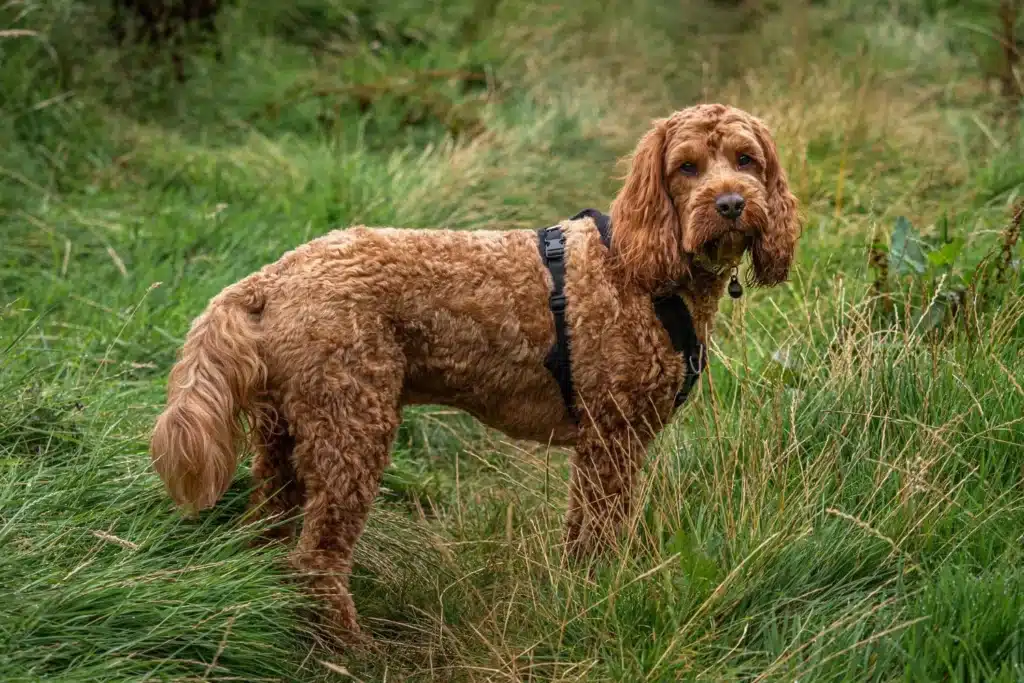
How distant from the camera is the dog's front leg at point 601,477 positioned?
388 centimetres

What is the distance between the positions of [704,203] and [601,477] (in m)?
1.06

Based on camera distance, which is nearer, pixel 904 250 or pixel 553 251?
pixel 553 251

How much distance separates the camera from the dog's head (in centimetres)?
379

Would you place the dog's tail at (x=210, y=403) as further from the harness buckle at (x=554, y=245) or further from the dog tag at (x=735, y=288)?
the dog tag at (x=735, y=288)

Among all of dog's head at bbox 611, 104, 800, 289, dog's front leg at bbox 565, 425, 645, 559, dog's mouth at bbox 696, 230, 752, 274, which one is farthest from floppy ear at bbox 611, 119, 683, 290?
dog's front leg at bbox 565, 425, 645, 559

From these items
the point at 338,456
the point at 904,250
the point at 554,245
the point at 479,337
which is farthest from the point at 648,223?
the point at 904,250

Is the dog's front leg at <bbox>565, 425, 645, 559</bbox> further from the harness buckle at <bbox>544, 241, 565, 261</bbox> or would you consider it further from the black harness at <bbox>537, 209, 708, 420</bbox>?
the harness buckle at <bbox>544, 241, 565, 261</bbox>

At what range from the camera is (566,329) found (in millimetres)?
3945

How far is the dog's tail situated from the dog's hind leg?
21 centimetres

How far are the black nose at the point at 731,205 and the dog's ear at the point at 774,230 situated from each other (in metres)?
0.19

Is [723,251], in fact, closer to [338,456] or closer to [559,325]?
[559,325]

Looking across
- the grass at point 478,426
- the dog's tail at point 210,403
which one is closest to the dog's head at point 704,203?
the grass at point 478,426

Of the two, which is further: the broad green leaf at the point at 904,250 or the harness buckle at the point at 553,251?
the broad green leaf at the point at 904,250

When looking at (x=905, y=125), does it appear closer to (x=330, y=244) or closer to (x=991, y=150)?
(x=991, y=150)
